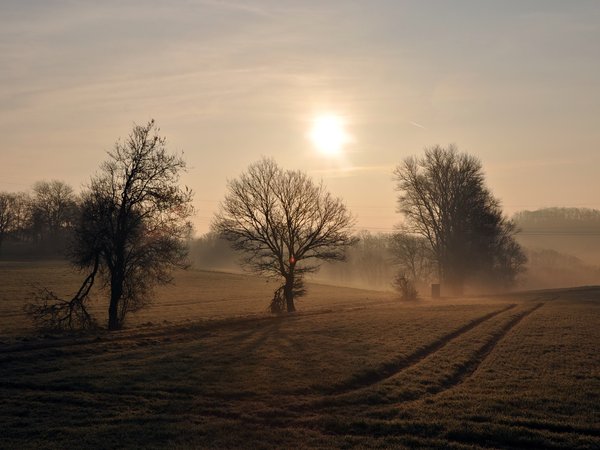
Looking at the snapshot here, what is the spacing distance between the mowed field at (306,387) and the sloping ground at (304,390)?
54mm

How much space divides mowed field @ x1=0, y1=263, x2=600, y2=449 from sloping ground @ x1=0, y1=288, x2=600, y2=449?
5cm

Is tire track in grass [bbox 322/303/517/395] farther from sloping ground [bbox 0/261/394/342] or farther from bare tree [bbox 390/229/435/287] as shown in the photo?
bare tree [bbox 390/229/435/287]

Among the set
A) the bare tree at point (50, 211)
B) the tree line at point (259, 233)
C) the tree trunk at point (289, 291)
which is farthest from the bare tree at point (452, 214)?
the bare tree at point (50, 211)

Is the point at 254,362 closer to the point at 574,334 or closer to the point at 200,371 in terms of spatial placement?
the point at 200,371

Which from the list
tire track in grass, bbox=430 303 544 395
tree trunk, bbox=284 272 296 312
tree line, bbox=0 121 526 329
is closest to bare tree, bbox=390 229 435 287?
tree line, bbox=0 121 526 329

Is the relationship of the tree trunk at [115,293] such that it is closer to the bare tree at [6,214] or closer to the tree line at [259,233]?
the tree line at [259,233]

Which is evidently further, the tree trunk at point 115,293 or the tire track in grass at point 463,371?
the tree trunk at point 115,293

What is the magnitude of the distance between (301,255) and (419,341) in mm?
18367

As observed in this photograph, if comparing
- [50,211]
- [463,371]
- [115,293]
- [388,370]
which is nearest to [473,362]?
[463,371]

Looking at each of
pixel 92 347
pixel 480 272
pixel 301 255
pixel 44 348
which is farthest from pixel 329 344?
pixel 480 272

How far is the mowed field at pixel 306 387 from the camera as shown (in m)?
12.6

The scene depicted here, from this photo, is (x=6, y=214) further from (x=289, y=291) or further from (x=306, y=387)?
(x=306, y=387)

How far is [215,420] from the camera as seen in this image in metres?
13.7

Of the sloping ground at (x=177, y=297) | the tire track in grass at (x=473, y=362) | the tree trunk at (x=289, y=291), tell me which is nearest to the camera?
the tire track in grass at (x=473, y=362)
